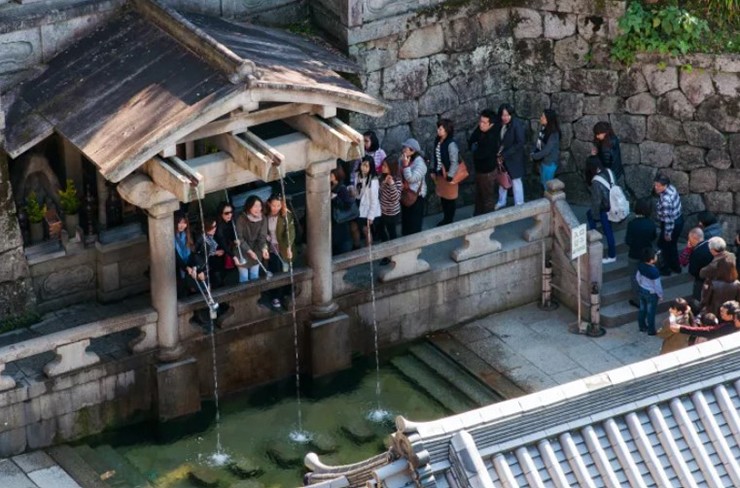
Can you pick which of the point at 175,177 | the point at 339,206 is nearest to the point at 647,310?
the point at 339,206

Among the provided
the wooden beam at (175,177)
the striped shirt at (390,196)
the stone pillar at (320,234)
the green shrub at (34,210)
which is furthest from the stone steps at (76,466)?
the striped shirt at (390,196)

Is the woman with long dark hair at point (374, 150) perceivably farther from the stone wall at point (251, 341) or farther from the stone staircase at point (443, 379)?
the stone staircase at point (443, 379)

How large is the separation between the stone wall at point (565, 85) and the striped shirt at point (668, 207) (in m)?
1.61

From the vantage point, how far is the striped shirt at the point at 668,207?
98.8ft

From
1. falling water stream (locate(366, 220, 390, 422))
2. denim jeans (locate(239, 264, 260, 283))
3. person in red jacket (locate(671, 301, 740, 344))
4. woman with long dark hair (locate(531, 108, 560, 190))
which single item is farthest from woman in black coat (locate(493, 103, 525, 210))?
person in red jacket (locate(671, 301, 740, 344))

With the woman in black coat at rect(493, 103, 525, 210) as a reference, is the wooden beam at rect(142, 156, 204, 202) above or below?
above

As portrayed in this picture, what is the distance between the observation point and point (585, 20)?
3166 centimetres

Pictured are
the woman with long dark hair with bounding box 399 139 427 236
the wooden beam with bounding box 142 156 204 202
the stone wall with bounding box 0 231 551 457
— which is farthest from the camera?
the woman with long dark hair with bounding box 399 139 427 236

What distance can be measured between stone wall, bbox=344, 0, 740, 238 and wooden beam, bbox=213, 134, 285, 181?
4052 mm

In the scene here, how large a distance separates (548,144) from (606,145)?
882mm

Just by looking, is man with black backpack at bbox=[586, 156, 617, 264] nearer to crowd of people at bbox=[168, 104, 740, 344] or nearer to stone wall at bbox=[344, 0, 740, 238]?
crowd of people at bbox=[168, 104, 740, 344]

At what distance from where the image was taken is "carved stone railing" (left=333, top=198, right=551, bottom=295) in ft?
96.8

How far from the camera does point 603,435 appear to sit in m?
19.9

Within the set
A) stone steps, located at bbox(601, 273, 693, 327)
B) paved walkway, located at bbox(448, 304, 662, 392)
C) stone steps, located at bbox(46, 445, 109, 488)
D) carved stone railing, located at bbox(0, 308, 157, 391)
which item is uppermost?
carved stone railing, located at bbox(0, 308, 157, 391)
